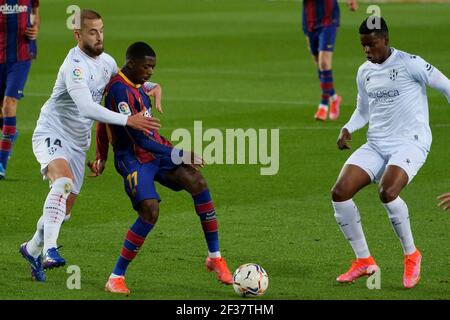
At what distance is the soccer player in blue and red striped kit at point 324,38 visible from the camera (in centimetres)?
1904

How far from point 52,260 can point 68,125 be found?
1.24 metres

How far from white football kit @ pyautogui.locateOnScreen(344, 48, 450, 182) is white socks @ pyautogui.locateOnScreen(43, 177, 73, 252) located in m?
2.20

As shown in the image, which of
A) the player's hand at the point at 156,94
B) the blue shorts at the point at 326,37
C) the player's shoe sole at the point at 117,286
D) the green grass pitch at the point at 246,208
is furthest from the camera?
the blue shorts at the point at 326,37

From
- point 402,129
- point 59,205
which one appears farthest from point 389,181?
point 59,205

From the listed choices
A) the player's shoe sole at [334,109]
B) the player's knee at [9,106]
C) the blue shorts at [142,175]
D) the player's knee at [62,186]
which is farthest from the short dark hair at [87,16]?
the player's shoe sole at [334,109]

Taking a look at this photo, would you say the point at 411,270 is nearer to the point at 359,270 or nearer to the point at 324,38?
the point at 359,270

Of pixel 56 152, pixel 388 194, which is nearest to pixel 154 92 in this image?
pixel 56 152

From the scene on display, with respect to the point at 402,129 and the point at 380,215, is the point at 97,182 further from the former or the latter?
the point at 402,129

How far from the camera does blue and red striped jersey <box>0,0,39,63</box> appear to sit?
14.4 m

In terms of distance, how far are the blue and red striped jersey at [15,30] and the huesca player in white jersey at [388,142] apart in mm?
5671

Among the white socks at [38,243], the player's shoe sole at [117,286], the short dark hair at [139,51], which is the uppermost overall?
the short dark hair at [139,51]

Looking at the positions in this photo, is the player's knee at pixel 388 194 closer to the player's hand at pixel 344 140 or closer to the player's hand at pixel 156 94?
the player's hand at pixel 344 140

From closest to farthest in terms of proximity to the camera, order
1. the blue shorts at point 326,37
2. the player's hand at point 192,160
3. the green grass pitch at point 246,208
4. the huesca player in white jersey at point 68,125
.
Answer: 1. the huesca player in white jersey at point 68,125
2. the player's hand at point 192,160
3. the green grass pitch at point 246,208
4. the blue shorts at point 326,37
